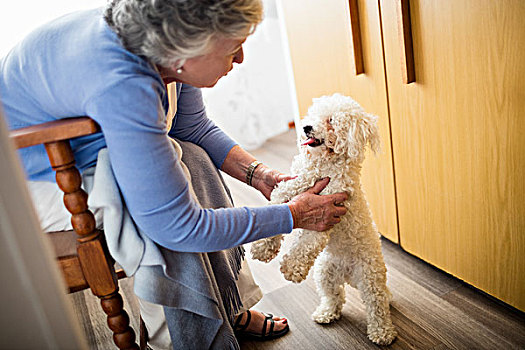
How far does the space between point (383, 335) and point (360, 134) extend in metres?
0.60

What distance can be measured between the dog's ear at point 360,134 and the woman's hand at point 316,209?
110 millimetres

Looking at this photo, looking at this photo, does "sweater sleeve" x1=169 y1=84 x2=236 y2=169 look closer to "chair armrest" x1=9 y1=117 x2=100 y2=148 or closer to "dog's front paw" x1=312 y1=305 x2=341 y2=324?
"chair armrest" x1=9 y1=117 x2=100 y2=148

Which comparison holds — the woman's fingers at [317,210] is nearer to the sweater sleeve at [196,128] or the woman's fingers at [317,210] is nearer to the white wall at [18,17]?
the sweater sleeve at [196,128]

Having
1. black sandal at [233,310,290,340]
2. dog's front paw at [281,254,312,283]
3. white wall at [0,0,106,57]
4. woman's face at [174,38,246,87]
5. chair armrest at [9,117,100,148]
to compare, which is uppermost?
white wall at [0,0,106,57]

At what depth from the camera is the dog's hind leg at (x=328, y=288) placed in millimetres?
1290

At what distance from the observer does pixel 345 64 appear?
1.55 metres

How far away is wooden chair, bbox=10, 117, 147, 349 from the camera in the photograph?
33.1 inches

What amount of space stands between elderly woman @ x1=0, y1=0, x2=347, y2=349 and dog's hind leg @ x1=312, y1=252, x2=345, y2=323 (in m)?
0.25

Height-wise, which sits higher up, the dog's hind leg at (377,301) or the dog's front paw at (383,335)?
the dog's hind leg at (377,301)

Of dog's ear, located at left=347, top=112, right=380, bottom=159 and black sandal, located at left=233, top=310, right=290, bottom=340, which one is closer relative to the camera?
dog's ear, located at left=347, top=112, right=380, bottom=159

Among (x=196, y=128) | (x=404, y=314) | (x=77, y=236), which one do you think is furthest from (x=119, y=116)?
(x=404, y=314)

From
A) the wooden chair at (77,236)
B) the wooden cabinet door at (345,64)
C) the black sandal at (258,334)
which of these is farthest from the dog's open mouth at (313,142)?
the black sandal at (258,334)

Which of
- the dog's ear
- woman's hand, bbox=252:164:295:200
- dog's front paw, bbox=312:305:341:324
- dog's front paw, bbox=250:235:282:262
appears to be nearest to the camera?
the dog's ear

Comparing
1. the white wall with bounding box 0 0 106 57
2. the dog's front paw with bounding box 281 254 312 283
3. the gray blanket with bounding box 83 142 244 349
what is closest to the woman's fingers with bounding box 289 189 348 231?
the dog's front paw with bounding box 281 254 312 283
